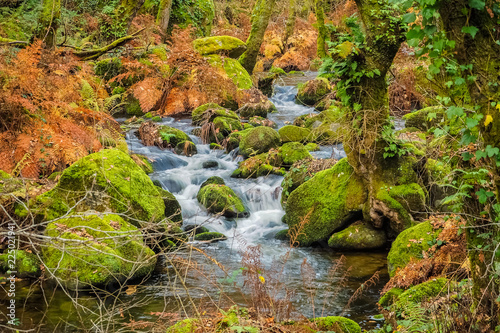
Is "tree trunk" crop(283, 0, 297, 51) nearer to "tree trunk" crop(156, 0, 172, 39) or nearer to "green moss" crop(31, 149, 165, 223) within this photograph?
"tree trunk" crop(156, 0, 172, 39)

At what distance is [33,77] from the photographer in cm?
775

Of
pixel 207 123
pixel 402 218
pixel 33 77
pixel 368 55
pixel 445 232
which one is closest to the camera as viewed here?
pixel 445 232

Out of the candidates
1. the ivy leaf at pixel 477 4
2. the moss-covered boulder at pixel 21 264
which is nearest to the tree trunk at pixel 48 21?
the moss-covered boulder at pixel 21 264

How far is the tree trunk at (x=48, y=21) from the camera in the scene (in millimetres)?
8477

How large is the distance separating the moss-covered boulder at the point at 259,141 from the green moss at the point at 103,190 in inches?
153

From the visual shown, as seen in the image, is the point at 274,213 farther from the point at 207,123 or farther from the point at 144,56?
the point at 144,56

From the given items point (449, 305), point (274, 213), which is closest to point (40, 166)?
point (274, 213)

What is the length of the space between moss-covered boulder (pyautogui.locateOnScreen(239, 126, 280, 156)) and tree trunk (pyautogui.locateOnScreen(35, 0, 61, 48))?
5.07 metres

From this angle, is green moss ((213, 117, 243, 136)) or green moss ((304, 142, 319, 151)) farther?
green moss ((213, 117, 243, 136))

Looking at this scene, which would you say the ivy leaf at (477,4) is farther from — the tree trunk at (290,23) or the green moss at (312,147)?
the tree trunk at (290,23)

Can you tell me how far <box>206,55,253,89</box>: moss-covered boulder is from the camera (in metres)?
15.3

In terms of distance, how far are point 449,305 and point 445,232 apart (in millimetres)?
1766

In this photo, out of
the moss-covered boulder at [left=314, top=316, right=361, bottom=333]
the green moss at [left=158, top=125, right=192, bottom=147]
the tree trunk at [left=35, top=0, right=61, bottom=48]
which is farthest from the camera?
the green moss at [left=158, top=125, right=192, bottom=147]

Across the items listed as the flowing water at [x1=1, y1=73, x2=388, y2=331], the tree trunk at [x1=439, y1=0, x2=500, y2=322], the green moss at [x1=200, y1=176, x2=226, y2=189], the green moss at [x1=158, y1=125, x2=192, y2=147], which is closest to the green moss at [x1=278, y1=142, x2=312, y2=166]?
the flowing water at [x1=1, y1=73, x2=388, y2=331]
